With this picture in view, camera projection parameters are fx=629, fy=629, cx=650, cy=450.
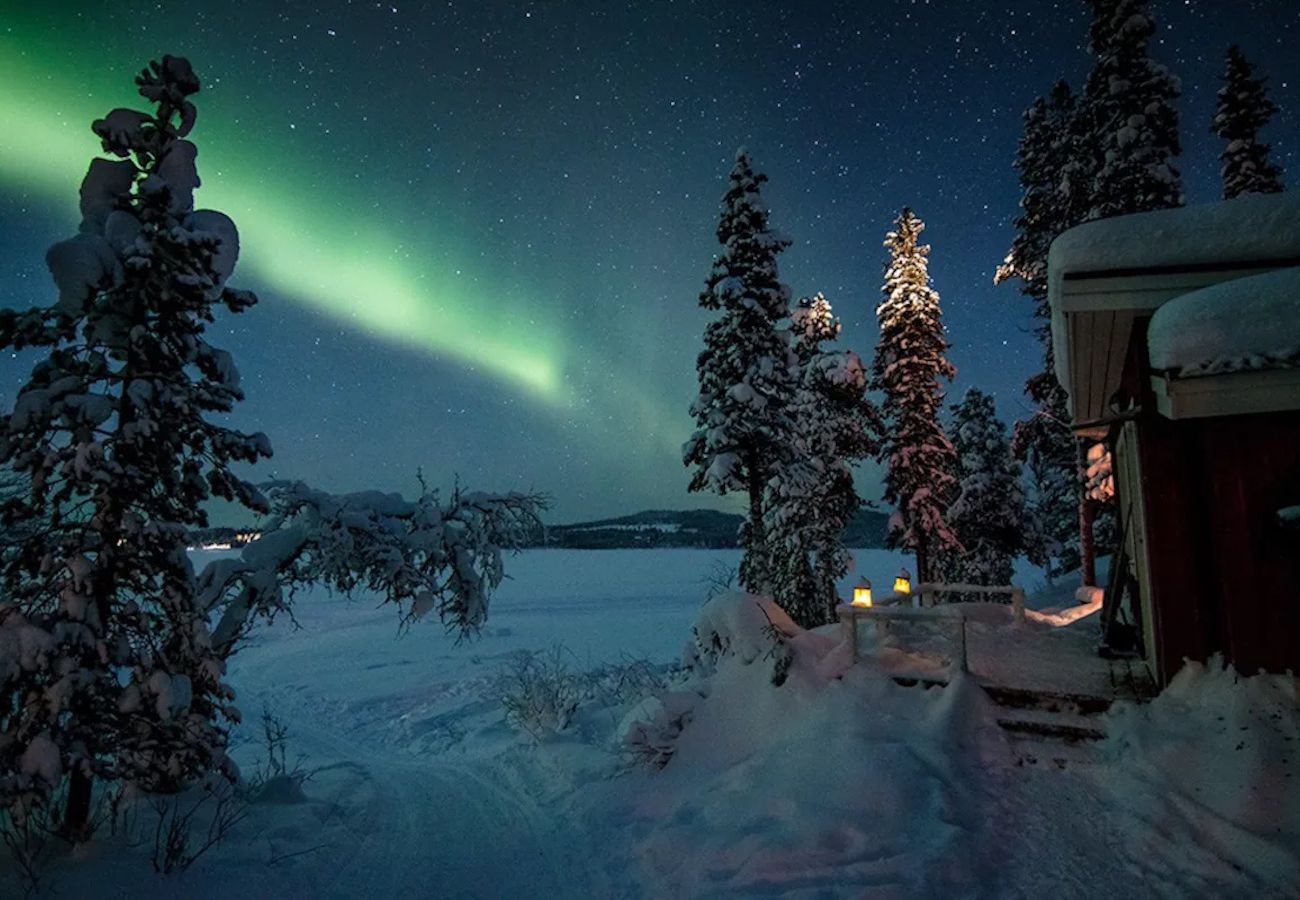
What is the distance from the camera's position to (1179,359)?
5.74 m

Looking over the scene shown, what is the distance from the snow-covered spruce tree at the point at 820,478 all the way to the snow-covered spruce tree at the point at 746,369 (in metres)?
2.81

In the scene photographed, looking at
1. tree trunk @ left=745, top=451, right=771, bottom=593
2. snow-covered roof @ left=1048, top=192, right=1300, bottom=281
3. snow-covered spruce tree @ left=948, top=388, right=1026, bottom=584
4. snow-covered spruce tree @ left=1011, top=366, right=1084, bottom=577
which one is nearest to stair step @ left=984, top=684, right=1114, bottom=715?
snow-covered roof @ left=1048, top=192, right=1300, bottom=281

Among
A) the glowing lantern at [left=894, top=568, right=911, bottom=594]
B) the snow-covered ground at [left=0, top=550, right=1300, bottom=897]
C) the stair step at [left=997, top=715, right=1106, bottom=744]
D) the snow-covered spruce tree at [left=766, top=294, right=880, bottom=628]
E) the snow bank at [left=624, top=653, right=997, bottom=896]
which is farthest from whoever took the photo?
the snow-covered spruce tree at [left=766, top=294, right=880, bottom=628]

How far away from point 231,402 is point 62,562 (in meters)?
2.15

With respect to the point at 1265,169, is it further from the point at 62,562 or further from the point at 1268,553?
the point at 62,562

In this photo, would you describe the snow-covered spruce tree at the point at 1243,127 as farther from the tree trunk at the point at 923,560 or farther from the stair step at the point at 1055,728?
the stair step at the point at 1055,728

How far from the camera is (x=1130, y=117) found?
638 inches

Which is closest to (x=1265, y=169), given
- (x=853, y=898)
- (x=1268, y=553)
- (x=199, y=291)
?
(x=1268, y=553)

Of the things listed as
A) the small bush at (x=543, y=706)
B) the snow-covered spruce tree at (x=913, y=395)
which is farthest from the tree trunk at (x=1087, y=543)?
the small bush at (x=543, y=706)

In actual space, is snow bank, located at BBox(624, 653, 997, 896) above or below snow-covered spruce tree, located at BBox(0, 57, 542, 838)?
below

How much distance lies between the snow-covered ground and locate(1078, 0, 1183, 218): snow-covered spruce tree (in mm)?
14738

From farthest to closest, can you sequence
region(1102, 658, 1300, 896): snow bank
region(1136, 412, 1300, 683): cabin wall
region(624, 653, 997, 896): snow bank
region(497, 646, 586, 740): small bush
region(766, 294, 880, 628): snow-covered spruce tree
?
region(766, 294, 880, 628): snow-covered spruce tree < region(497, 646, 586, 740): small bush < region(1136, 412, 1300, 683): cabin wall < region(624, 653, 997, 896): snow bank < region(1102, 658, 1300, 896): snow bank

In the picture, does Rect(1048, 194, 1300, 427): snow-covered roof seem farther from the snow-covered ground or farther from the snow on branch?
the snow on branch

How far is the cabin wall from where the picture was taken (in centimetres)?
591
